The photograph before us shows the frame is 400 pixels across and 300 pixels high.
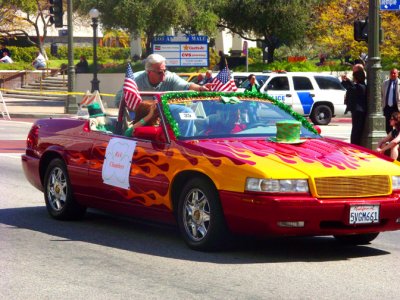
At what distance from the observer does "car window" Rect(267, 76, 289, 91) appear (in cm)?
3097

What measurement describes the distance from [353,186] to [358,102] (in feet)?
32.3

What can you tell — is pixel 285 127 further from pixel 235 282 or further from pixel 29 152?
pixel 29 152

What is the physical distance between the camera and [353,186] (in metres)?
8.84

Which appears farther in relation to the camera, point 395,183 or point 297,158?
point 395,183

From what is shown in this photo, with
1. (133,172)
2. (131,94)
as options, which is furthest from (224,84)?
(133,172)

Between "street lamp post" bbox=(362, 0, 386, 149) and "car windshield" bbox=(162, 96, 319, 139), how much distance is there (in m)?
7.88

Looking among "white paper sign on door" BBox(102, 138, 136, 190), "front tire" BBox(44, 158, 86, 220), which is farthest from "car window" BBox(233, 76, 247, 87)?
"white paper sign on door" BBox(102, 138, 136, 190)

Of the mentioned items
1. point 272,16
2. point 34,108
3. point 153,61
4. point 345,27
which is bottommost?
point 34,108

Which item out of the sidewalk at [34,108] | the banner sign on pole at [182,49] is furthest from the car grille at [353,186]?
the banner sign on pole at [182,49]

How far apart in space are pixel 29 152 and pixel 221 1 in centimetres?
3166

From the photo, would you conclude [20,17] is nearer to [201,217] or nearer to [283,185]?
[201,217]

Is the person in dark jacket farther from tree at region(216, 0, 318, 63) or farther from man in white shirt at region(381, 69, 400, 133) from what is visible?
tree at region(216, 0, 318, 63)

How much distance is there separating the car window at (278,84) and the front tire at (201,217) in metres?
21.7

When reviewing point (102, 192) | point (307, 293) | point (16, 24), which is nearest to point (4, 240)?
point (102, 192)
